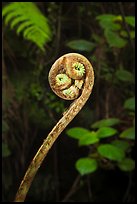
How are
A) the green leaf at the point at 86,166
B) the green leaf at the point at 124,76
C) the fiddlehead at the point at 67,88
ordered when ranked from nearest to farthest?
1. the fiddlehead at the point at 67,88
2. the green leaf at the point at 86,166
3. the green leaf at the point at 124,76

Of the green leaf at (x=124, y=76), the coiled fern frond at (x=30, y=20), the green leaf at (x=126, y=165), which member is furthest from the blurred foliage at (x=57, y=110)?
the green leaf at (x=126, y=165)

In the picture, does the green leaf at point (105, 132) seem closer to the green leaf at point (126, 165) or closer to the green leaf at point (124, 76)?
the green leaf at point (126, 165)

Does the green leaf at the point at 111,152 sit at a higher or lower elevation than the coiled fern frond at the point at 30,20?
lower

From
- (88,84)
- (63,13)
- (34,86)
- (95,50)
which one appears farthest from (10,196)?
(88,84)

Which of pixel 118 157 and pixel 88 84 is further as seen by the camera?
pixel 118 157

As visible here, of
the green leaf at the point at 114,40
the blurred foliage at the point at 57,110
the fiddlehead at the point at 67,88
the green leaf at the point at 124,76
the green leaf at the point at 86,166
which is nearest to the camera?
the fiddlehead at the point at 67,88

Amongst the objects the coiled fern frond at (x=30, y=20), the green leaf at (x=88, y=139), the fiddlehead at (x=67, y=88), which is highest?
the coiled fern frond at (x=30, y=20)

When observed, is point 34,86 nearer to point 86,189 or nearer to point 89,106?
point 89,106

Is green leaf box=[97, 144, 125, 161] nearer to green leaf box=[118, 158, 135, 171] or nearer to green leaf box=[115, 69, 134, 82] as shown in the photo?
green leaf box=[118, 158, 135, 171]
